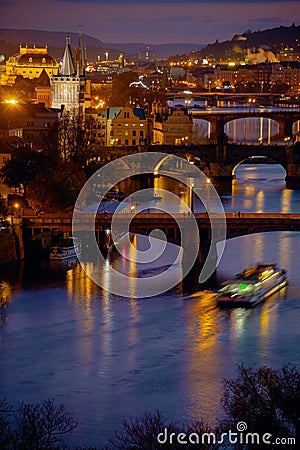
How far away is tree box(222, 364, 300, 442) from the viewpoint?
6.83m

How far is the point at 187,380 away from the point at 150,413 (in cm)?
77

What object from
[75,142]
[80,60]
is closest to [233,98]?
[80,60]

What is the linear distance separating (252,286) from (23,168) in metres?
5.30

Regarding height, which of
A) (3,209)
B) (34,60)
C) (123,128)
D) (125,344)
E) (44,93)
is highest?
(34,60)

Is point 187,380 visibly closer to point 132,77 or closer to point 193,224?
point 193,224

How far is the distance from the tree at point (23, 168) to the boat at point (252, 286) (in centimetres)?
461

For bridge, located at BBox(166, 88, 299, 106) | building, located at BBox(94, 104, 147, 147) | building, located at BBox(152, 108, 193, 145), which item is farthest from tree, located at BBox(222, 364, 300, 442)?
bridge, located at BBox(166, 88, 299, 106)

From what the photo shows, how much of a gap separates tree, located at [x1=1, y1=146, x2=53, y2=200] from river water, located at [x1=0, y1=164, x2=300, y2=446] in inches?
118

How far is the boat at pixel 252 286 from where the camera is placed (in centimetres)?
1162

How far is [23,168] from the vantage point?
16.4 meters

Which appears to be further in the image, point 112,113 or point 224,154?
point 112,113

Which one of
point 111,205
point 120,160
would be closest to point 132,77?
point 120,160

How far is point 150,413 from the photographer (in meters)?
8.40

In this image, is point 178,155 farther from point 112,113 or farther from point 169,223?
point 169,223
